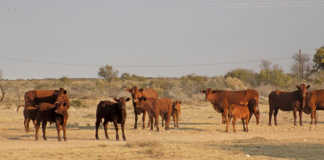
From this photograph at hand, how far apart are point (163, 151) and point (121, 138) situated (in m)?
5.13

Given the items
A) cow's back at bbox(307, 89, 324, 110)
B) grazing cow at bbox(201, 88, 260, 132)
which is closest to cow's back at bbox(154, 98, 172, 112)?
grazing cow at bbox(201, 88, 260, 132)

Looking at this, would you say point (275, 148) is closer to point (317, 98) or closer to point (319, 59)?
point (317, 98)

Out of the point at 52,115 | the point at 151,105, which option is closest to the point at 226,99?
the point at 151,105

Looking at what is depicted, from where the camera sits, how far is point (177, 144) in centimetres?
1684

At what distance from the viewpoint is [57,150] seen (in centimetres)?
1587

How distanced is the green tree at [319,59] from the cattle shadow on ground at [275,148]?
45189mm

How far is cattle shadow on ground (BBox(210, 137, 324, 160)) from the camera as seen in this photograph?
587 inches

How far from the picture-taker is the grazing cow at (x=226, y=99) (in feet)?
79.0

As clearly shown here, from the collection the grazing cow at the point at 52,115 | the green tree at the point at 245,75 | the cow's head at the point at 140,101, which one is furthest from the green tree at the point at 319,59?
the grazing cow at the point at 52,115

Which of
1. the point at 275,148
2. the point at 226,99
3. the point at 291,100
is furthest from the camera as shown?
the point at 291,100

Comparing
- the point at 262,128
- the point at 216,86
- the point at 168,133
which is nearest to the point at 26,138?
the point at 168,133

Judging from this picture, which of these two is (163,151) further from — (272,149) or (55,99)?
(55,99)

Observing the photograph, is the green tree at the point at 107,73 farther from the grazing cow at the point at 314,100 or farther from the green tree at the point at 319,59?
the grazing cow at the point at 314,100

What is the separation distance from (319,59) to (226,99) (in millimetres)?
41218
